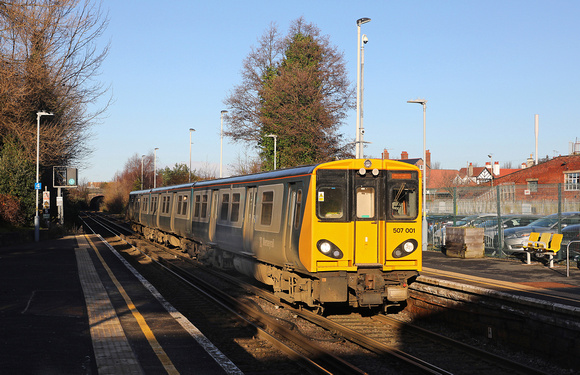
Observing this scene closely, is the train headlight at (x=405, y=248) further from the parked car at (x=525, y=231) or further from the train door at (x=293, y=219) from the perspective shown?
the parked car at (x=525, y=231)

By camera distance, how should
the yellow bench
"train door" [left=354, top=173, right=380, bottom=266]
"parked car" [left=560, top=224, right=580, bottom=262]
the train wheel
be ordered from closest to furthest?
"train door" [left=354, top=173, right=380, bottom=266] → the train wheel → the yellow bench → "parked car" [left=560, top=224, right=580, bottom=262]

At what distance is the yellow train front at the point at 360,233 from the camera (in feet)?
34.2

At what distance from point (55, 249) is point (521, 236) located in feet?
63.8

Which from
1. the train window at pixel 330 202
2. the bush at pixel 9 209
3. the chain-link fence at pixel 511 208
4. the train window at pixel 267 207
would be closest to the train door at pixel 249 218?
the train window at pixel 267 207

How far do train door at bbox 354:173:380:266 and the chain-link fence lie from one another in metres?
8.44

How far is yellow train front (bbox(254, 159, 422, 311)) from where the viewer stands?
10414 millimetres

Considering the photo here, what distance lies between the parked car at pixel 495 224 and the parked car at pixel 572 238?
1414 mm

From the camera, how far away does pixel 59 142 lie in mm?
38062

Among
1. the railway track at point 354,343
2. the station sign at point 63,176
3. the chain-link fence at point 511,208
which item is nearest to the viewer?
the railway track at point 354,343

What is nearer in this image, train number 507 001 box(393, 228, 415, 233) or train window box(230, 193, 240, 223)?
train number 507 001 box(393, 228, 415, 233)

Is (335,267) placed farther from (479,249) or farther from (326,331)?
(479,249)

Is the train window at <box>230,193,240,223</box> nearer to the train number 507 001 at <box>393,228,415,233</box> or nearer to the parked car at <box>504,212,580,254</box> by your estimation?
the train number 507 001 at <box>393,228,415,233</box>

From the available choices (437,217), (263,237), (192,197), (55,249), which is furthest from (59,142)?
(263,237)

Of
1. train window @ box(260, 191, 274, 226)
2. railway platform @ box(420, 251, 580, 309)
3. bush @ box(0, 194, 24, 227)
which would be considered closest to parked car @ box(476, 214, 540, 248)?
railway platform @ box(420, 251, 580, 309)
